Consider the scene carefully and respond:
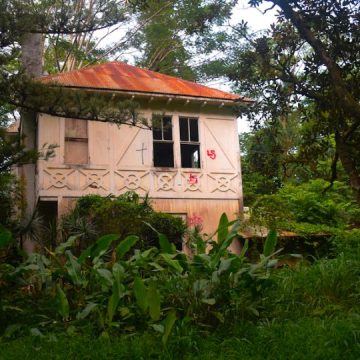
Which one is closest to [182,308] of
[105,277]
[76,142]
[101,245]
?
[105,277]

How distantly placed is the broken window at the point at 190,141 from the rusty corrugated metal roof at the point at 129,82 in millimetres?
892

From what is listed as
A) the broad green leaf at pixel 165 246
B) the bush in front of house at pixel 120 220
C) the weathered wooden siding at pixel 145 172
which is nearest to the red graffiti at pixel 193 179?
the weathered wooden siding at pixel 145 172

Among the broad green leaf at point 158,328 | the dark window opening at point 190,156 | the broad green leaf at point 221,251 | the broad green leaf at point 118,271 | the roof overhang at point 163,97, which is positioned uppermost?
the roof overhang at point 163,97

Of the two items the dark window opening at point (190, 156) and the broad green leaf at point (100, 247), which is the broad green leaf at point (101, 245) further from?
the dark window opening at point (190, 156)

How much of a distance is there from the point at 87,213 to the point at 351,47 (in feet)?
28.4

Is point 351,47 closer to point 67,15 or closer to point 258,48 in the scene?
point 258,48

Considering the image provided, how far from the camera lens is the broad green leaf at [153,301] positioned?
4.75 meters

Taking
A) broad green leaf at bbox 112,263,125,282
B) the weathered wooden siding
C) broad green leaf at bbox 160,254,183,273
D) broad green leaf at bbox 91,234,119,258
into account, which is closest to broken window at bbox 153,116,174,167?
the weathered wooden siding

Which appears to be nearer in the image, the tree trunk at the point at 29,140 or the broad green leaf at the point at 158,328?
the broad green leaf at the point at 158,328

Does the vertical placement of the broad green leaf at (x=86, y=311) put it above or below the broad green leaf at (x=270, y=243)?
below

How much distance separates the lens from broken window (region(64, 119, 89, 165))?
48.1ft

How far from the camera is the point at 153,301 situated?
479 cm

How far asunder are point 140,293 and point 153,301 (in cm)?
17

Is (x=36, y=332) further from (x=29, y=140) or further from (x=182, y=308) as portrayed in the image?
(x=29, y=140)
